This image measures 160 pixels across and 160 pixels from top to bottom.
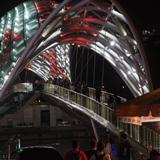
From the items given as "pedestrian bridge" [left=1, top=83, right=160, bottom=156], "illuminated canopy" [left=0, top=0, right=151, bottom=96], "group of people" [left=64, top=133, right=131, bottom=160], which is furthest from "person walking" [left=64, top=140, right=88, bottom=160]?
"illuminated canopy" [left=0, top=0, right=151, bottom=96]

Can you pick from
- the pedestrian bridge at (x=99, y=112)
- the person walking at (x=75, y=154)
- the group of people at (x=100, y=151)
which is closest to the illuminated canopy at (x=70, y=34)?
the pedestrian bridge at (x=99, y=112)

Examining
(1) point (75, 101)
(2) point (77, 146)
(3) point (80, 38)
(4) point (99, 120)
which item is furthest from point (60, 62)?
(2) point (77, 146)

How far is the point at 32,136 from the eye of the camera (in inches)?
1887

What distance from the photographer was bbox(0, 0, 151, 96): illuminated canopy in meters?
36.1

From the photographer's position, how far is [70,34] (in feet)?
152

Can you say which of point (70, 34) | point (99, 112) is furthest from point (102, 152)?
point (70, 34)

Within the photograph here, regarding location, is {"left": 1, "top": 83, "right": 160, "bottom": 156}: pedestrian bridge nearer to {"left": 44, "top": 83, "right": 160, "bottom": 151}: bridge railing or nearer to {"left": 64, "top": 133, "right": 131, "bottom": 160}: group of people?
{"left": 44, "top": 83, "right": 160, "bottom": 151}: bridge railing

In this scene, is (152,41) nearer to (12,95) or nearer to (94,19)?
(94,19)

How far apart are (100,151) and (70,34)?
3617 cm

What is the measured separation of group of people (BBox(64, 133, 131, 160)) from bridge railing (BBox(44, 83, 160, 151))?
5.29 meters

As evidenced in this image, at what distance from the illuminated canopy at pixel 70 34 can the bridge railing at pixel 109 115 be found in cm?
394

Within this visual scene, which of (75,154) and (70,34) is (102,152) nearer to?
(75,154)

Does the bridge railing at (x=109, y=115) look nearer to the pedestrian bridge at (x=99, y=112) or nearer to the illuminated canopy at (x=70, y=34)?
the pedestrian bridge at (x=99, y=112)

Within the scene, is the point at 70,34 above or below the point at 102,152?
above
